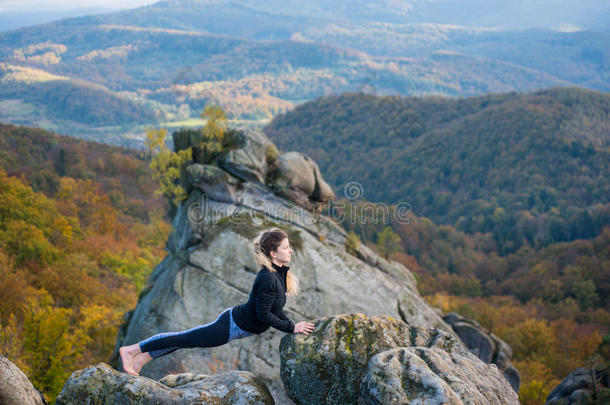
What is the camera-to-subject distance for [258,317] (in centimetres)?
655

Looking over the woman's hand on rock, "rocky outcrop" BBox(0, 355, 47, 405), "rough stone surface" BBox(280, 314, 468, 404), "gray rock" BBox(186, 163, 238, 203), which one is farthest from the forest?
"rocky outcrop" BBox(0, 355, 47, 405)

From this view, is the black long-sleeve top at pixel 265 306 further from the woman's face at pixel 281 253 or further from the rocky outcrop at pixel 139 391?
the rocky outcrop at pixel 139 391

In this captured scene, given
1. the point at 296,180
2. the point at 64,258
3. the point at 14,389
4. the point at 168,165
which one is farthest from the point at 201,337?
the point at 64,258

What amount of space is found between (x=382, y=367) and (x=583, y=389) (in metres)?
23.9

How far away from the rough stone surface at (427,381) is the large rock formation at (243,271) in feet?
19.3

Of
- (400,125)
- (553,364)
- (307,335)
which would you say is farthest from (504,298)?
(400,125)

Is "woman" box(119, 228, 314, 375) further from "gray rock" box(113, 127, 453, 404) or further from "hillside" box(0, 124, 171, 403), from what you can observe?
"hillside" box(0, 124, 171, 403)

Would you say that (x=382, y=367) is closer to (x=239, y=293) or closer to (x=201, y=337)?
(x=201, y=337)

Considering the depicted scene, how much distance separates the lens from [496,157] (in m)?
150

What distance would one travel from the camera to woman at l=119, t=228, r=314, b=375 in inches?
257

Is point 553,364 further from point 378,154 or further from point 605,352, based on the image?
point 378,154

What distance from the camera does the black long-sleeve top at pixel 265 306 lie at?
6.50 m

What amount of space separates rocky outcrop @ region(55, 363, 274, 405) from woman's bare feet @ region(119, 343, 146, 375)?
1.67 feet

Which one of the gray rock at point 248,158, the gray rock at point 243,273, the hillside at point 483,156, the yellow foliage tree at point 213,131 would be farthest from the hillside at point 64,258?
the hillside at point 483,156
